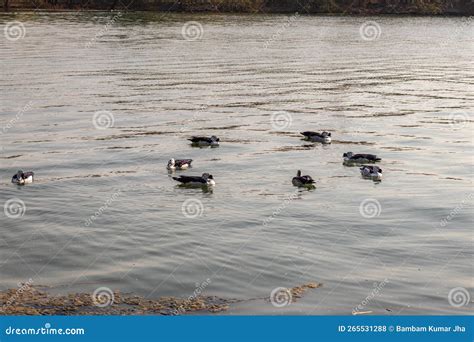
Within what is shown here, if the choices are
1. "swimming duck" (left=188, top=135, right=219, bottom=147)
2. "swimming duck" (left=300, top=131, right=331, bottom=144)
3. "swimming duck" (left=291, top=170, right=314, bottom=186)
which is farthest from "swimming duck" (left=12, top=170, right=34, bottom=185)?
"swimming duck" (left=300, top=131, right=331, bottom=144)

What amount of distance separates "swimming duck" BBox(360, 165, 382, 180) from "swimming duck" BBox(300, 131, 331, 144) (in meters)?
6.73

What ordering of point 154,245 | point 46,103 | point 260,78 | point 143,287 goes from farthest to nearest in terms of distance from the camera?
point 260,78
point 46,103
point 154,245
point 143,287

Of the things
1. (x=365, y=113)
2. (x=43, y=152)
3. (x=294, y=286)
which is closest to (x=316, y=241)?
(x=294, y=286)

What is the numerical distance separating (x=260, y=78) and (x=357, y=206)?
125ft

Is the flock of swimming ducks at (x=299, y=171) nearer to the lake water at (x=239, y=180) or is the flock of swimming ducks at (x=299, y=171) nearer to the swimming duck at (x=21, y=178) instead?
the swimming duck at (x=21, y=178)

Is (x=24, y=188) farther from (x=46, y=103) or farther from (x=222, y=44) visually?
(x=222, y=44)

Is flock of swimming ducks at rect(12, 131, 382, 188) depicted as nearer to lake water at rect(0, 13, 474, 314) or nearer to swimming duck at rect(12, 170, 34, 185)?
swimming duck at rect(12, 170, 34, 185)

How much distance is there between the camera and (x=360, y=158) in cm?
3678

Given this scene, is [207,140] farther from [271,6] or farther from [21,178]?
[271,6]

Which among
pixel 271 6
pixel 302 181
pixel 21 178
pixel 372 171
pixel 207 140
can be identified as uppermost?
pixel 271 6

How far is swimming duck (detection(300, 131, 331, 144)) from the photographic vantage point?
41531 mm

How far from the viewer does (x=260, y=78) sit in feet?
220

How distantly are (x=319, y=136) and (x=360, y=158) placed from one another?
5163mm

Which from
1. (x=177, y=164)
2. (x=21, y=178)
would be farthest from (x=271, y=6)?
(x=21, y=178)
